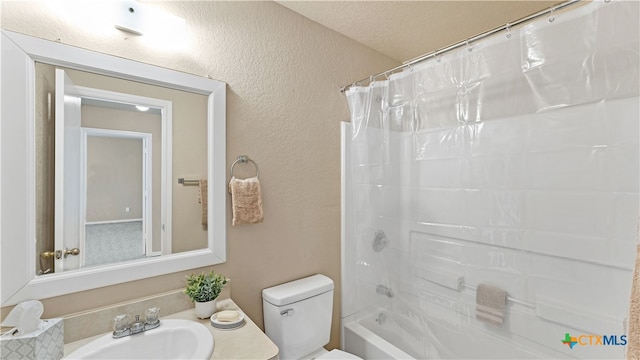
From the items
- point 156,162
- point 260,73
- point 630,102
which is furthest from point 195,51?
point 630,102

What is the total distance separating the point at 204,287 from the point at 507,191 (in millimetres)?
1559

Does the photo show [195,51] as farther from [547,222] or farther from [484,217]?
[547,222]

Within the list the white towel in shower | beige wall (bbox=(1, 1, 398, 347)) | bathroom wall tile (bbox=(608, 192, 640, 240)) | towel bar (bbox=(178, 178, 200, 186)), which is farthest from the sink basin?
bathroom wall tile (bbox=(608, 192, 640, 240))

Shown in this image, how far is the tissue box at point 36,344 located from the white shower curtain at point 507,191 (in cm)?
150

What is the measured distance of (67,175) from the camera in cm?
105

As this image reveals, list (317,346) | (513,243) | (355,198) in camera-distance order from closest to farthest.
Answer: (513,243) < (317,346) < (355,198)

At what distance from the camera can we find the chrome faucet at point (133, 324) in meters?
1.03

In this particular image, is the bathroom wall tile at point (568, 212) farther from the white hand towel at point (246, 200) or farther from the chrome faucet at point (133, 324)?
the chrome faucet at point (133, 324)

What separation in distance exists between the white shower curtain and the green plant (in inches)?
37.9

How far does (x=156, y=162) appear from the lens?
1.24 meters

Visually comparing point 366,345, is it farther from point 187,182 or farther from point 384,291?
point 187,182

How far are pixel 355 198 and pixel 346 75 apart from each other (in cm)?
90

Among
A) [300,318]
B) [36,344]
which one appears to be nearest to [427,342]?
[300,318]

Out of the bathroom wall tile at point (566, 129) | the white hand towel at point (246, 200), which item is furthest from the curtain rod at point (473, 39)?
the white hand towel at point (246, 200)
